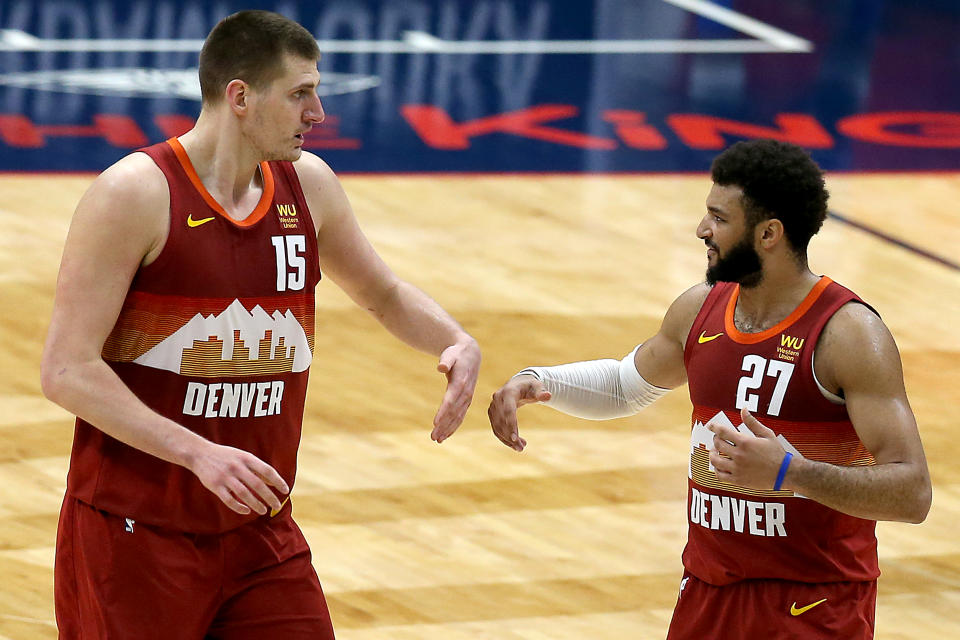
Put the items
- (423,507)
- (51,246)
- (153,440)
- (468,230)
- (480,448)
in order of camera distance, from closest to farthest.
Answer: (153,440)
(423,507)
(480,448)
(51,246)
(468,230)

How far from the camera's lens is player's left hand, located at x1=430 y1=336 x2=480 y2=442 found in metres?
3.84

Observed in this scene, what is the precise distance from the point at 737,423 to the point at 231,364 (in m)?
1.14

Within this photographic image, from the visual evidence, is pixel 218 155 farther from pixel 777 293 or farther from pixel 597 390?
pixel 777 293

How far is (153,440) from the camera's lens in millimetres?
3396

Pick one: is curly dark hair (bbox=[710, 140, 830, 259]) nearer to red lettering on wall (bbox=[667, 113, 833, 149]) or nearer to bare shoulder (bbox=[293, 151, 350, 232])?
bare shoulder (bbox=[293, 151, 350, 232])

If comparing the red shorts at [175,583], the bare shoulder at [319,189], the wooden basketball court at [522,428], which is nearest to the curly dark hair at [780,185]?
the bare shoulder at [319,189]

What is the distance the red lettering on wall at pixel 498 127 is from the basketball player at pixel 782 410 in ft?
24.4

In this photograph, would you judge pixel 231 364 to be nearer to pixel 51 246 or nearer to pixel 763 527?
pixel 763 527

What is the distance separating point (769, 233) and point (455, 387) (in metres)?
0.80

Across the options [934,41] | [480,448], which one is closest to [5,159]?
[480,448]

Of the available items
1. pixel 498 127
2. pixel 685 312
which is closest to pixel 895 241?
pixel 498 127

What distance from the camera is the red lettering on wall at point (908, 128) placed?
11586 mm

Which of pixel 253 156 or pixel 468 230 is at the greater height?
pixel 253 156

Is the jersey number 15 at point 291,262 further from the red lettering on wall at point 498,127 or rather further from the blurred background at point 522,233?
the red lettering on wall at point 498,127
